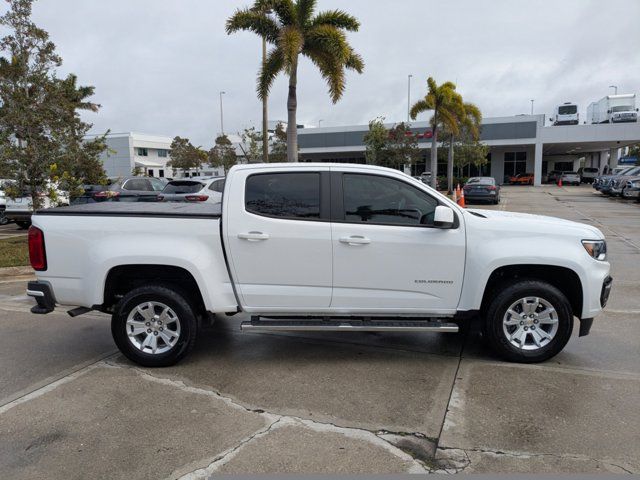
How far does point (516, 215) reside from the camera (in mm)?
5164

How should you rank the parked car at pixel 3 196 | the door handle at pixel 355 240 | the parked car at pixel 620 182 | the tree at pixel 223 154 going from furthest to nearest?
the tree at pixel 223 154 → the parked car at pixel 620 182 → the parked car at pixel 3 196 → the door handle at pixel 355 240

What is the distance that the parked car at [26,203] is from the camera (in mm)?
11594

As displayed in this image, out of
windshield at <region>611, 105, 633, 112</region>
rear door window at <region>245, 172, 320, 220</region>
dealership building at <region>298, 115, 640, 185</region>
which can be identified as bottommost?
rear door window at <region>245, 172, 320, 220</region>

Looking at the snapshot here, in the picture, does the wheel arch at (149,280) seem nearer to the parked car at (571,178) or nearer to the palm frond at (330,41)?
the palm frond at (330,41)

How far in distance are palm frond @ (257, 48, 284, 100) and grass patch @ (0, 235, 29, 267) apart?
334 inches

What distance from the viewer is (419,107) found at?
97.1ft

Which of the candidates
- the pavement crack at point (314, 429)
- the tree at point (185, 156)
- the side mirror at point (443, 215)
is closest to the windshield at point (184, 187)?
the pavement crack at point (314, 429)

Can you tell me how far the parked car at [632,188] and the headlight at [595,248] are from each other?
2457 centimetres

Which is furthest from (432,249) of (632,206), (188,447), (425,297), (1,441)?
(632,206)

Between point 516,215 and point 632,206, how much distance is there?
22.5 m

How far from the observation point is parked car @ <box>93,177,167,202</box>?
15406 millimetres

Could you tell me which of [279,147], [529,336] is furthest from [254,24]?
[279,147]

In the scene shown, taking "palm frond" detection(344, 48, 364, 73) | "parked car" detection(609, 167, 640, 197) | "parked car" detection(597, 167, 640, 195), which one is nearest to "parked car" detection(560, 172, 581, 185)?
"parked car" detection(597, 167, 640, 195)

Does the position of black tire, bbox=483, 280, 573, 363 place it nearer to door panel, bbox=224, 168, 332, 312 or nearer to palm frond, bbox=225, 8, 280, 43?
door panel, bbox=224, 168, 332, 312
